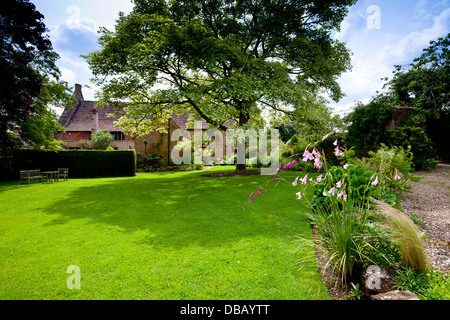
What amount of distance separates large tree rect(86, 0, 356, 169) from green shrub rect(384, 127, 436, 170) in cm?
494

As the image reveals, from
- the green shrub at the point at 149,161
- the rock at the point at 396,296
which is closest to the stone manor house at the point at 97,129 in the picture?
the green shrub at the point at 149,161

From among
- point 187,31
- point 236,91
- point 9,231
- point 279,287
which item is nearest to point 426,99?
point 236,91

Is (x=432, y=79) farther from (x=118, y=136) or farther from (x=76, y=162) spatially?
(x=118, y=136)

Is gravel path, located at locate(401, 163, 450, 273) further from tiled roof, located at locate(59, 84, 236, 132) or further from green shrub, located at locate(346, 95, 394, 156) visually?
tiled roof, located at locate(59, 84, 236, 132)

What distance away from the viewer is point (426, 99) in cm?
1188

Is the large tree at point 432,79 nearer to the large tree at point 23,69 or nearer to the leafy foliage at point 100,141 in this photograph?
the large tree at point 23,69

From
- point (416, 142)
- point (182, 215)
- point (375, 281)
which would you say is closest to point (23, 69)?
point (182, 215)

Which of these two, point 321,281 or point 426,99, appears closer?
point 321,281

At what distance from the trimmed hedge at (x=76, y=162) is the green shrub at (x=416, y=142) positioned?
19.2 meters

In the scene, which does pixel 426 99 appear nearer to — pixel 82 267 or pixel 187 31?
pixel 187 31

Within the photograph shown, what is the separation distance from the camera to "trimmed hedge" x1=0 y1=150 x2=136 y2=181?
1602 cm

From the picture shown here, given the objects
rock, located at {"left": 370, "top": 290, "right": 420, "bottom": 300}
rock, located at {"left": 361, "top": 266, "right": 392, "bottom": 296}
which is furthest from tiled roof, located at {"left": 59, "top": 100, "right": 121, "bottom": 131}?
rock, located at {"left": 370, "top": 290, "right": 420, "bottom": 300}
